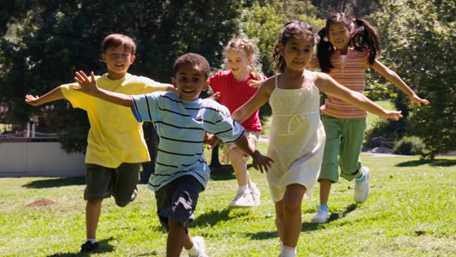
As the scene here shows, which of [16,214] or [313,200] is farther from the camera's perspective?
[16,214]

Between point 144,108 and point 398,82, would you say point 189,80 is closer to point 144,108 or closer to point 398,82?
point 144,108

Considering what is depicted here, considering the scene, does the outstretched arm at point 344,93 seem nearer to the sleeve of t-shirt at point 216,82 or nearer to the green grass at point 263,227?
the green grass at point 263,227

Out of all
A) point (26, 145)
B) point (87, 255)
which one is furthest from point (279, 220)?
point (26, 145)

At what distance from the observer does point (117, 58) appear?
6.30 metres

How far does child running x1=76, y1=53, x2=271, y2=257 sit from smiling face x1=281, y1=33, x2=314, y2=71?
0.59 meters

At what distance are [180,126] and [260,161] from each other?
582 millimetres

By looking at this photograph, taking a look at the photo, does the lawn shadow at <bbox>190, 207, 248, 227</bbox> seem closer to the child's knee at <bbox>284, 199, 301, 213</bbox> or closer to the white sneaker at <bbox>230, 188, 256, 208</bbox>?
the white sneaker at <bbox>230, 188, 256, 208</bbox>

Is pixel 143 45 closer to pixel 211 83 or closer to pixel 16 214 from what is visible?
pixel 16 214

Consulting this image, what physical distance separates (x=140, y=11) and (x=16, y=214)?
15109 mm

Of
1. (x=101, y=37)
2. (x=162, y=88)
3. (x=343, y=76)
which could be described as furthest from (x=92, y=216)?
(x=101, y=37)

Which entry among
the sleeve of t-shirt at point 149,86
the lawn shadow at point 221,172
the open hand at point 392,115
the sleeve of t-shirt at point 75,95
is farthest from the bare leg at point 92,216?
the lawn shadow at point 221,172

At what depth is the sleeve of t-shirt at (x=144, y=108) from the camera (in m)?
5.14

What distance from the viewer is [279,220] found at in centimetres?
551

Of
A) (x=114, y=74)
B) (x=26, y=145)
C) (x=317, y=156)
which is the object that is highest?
(x=114, y=74)
